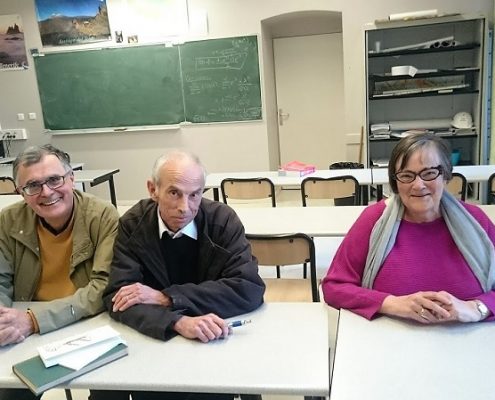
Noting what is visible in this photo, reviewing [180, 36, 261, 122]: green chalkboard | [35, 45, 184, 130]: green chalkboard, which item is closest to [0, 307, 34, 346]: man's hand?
[180, 36, 261, 122]: green chalkboard

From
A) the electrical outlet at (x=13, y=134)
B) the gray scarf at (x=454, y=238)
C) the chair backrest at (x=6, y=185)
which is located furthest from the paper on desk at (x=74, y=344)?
the electrical outlet at (x=13, y=134)

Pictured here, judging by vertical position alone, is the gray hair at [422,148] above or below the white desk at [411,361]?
above

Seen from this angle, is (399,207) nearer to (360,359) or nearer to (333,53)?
(360,359)

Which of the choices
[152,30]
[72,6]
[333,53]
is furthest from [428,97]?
[72,6]

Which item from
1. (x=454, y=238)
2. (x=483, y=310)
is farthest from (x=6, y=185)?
(x=483, y=310)

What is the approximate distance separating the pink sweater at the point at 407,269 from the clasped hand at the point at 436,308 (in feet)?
0.25

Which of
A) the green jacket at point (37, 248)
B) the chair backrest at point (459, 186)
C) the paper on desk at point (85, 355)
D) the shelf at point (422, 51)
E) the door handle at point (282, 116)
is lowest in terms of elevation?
the chair backrest at point (459, 186)

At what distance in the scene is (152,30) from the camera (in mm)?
5875

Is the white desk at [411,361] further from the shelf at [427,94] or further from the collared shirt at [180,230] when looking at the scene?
the shelf at [427,94]

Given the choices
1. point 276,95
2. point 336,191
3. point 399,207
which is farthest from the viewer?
point 276,95

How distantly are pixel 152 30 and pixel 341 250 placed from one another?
5029 millimetres

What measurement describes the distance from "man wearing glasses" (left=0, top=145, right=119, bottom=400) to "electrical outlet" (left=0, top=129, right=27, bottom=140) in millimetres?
5217

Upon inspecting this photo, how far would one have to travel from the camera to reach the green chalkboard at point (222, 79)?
5.74 metres

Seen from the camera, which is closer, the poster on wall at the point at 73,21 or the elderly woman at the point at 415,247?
the elderly woman at the point at 415,247
